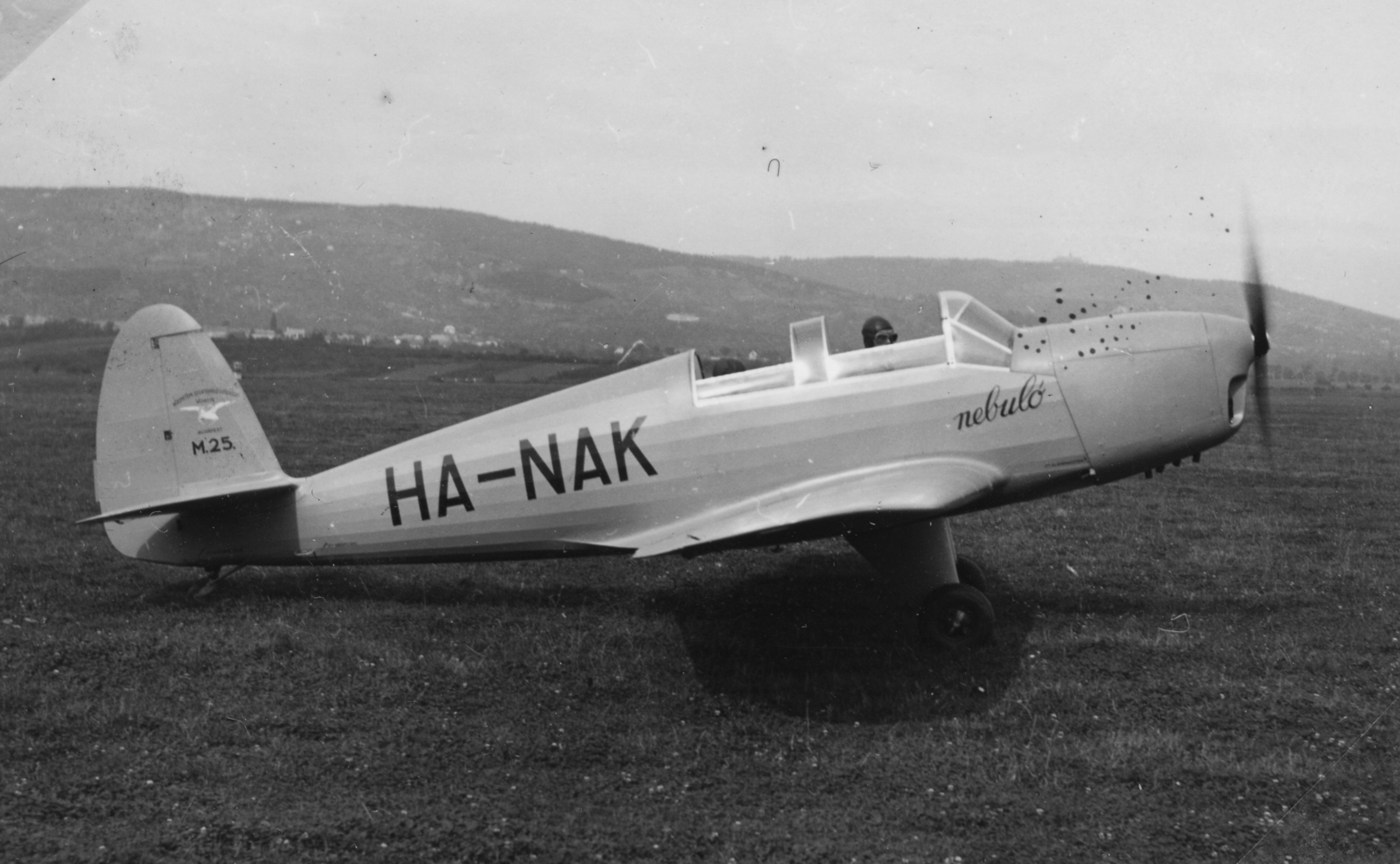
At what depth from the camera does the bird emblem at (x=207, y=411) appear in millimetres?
7383

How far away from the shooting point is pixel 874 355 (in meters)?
6.70

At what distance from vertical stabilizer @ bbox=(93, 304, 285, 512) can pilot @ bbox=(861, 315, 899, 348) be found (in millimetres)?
4797

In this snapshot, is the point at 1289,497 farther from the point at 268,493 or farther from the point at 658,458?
the point at 268,493

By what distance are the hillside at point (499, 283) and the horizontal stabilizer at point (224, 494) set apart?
3551mm

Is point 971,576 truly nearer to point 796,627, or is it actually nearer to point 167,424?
point 796,627

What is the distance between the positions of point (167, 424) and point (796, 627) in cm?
522

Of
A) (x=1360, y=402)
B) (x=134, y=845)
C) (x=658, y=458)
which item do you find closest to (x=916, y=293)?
(x=658, y=458)

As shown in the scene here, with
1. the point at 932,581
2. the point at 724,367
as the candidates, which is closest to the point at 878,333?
the point at 724,367

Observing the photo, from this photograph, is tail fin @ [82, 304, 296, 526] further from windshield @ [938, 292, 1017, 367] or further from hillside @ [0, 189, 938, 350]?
hillside @ [0, 189, 938, 350]

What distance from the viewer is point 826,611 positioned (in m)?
7.53

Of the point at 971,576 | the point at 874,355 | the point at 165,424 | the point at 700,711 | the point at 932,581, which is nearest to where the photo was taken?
the point at 700,711

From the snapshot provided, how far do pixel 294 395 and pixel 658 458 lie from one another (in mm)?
26676

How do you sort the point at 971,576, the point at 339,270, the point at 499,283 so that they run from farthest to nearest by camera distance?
the point at 339,270, the point at 499,283, the point at 971,576

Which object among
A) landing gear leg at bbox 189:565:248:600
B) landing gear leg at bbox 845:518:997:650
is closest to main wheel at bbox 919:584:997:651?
landing gear leg at bbox 845:518:997:650
